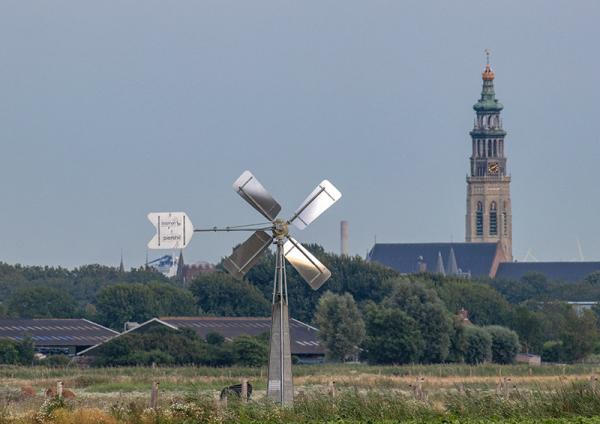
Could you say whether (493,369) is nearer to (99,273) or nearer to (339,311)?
(339,311)

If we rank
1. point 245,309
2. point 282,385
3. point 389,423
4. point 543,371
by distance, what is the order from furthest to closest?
point 245,309 → point 543,371 → point 282,385 → point 389,423

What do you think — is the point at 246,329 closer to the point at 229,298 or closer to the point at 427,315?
the point at 427,315

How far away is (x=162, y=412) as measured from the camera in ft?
115

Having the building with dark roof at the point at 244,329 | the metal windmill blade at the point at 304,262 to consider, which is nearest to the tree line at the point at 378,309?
the building with dark roof at the point at 244,329

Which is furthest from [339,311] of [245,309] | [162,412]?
[162,412]

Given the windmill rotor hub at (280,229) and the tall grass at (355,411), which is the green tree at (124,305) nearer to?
the windmill rotor hub at (280,229)

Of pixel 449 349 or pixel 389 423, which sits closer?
pixel 389 423

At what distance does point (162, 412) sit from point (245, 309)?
87139 mm

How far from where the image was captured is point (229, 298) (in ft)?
406

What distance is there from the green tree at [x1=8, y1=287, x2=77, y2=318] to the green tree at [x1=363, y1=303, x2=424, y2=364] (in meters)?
37.9

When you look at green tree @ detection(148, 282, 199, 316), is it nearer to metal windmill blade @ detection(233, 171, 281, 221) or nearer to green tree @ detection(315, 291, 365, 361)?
green tree @ detection(315, 291, 365, 361)

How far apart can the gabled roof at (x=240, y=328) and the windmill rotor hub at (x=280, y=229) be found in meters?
50.8

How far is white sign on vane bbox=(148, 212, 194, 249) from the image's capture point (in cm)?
3969

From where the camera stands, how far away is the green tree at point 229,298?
122062mm
